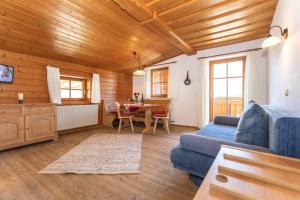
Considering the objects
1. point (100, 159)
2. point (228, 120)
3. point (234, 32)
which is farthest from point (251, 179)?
point (234, 32)

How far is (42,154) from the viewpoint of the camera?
267 centimetres

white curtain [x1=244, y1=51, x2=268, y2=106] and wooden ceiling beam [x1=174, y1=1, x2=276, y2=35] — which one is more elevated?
wooden ceiling beam [x1=174, y1=1, x2=276, y2=35]

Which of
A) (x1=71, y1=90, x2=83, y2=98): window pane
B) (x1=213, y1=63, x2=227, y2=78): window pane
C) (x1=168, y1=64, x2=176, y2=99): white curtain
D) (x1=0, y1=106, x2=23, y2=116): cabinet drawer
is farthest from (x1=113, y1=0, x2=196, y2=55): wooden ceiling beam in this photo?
(x1=71, y1=90, x2=83, y2=98): window pane

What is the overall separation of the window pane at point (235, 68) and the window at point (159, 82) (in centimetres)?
202

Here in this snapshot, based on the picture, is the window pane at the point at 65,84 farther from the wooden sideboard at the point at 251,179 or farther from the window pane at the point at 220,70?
the wooden sideboard at the point at 251,179

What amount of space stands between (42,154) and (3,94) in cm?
166

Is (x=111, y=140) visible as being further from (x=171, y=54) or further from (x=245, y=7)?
(x=245, y=7)

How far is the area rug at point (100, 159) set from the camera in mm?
2076

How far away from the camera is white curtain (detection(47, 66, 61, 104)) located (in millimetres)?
3777

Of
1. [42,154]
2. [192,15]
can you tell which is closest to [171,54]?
[192,15]

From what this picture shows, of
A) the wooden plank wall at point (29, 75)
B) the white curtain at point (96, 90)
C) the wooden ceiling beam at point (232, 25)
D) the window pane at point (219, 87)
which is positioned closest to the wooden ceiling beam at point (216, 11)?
the wooden ceiling beam at point (232, 25)

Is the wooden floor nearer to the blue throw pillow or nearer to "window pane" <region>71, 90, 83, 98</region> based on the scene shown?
the blue throw pillow

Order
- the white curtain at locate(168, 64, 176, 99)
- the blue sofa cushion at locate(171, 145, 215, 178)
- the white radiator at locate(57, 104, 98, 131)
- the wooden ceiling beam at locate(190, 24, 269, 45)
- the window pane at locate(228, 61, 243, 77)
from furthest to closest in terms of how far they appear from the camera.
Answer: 1. the white curtain at locate(168, 64, 176, 99)
2. the window pane at locate(228, 61, 243, 77)
3. the white radiator at locate(57, 104, 98, 131)
4. the wooden ceiling beam at locate(190, 24, 269, 45)
5. the blue sofa cushion at locate(171, 145, 215, 178)

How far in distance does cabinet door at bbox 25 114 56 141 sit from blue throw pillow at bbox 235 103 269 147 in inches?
146
